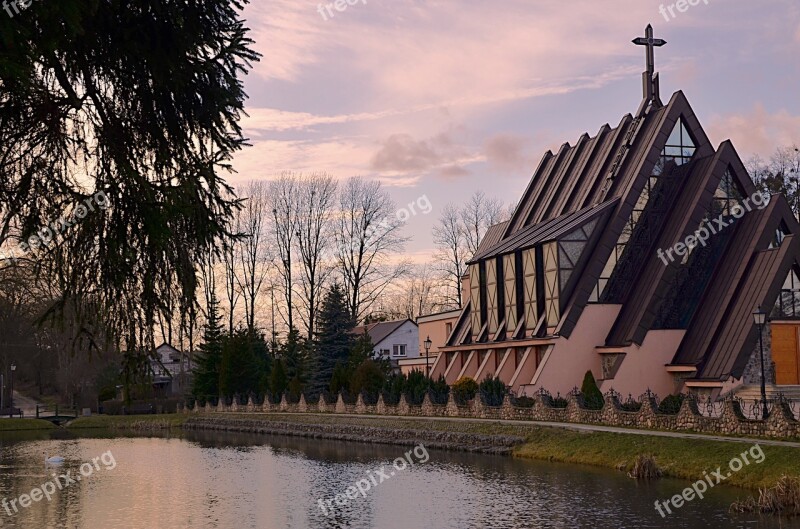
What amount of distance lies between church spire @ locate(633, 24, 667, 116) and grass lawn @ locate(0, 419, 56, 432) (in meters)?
39.8

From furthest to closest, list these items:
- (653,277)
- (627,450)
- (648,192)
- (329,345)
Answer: (329,345) → (648,192) → (653,277) → (627,450)

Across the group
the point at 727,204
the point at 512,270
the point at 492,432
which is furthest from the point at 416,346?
the point at 492,432

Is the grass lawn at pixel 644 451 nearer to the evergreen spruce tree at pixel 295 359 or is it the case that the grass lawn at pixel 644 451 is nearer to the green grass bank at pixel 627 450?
the green grass bank at pixel 627 450

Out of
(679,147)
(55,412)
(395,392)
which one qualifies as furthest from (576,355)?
(55,412)

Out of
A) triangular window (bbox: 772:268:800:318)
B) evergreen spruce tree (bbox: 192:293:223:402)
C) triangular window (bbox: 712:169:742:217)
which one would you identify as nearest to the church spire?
triangular window (bbox: 712:169:742:217)

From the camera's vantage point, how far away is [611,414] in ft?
99.6

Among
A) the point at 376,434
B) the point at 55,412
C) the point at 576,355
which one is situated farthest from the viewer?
the point at 55,412

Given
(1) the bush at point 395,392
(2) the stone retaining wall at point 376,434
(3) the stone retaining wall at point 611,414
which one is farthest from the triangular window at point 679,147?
(2) the stone retaining wall at point 376,434

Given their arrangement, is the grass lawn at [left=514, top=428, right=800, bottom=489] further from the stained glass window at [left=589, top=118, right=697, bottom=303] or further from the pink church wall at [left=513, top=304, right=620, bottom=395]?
the stained glass window at [left=589, top=118, right=697, bottom=303]

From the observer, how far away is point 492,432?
33562 mm

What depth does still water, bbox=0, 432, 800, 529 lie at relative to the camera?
744 inches

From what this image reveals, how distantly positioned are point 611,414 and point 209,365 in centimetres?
3898

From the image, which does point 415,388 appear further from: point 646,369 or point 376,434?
point 646,369

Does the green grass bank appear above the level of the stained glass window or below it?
below
